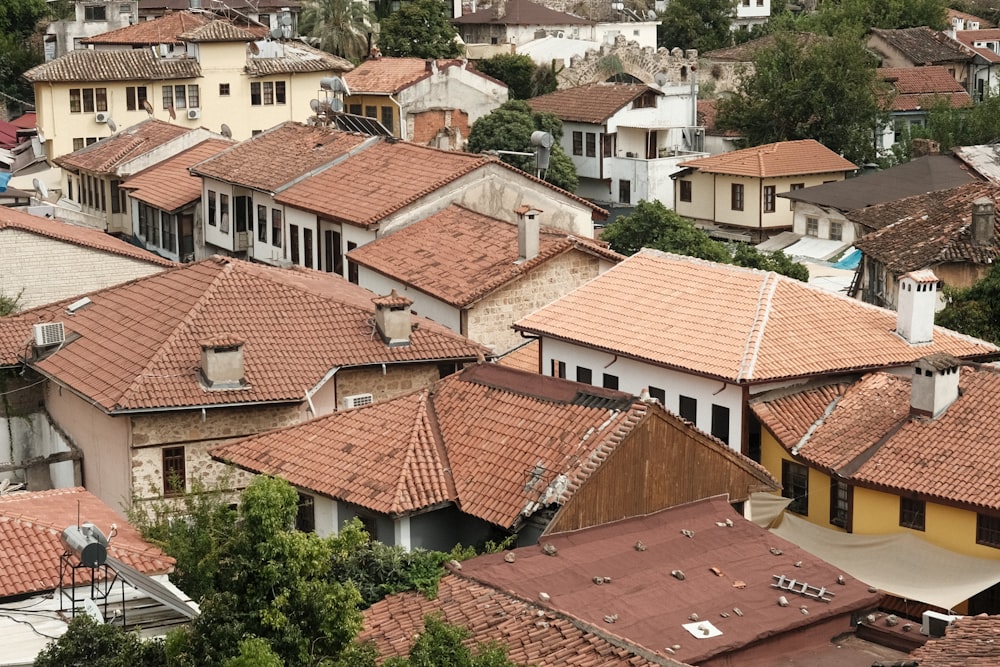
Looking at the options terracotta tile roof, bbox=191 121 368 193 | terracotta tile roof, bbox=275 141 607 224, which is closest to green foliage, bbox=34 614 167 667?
terracotta tile roof, bbox=275 141 607 224

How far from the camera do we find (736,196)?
62250 mm

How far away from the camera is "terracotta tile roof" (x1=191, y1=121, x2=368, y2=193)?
44469mm

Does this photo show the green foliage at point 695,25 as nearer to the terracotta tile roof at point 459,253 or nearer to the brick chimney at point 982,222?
the brick chimney at point 982,222

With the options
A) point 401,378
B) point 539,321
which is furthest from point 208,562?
point 539,321

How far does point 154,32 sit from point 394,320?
43.6 m

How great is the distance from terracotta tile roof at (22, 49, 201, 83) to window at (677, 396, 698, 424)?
38.7 meters

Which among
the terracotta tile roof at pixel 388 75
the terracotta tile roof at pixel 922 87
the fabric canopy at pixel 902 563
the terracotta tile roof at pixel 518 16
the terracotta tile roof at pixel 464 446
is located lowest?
the fabric canopy at pixel 902 563

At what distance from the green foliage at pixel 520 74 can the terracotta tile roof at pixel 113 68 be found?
2135 centimetres

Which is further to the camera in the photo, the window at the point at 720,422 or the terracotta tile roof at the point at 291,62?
the terracotta tile roof at the point at 291,62

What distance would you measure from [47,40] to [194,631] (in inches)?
2681

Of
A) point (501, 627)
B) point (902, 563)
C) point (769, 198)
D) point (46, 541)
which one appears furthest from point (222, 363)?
point (769, 198)

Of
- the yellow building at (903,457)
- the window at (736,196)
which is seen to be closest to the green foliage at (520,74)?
the window at (736,196)

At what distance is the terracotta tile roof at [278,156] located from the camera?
44.5 metres

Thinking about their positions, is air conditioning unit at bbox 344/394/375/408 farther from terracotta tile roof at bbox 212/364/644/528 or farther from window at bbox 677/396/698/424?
window at bbox 677/396/698/424
